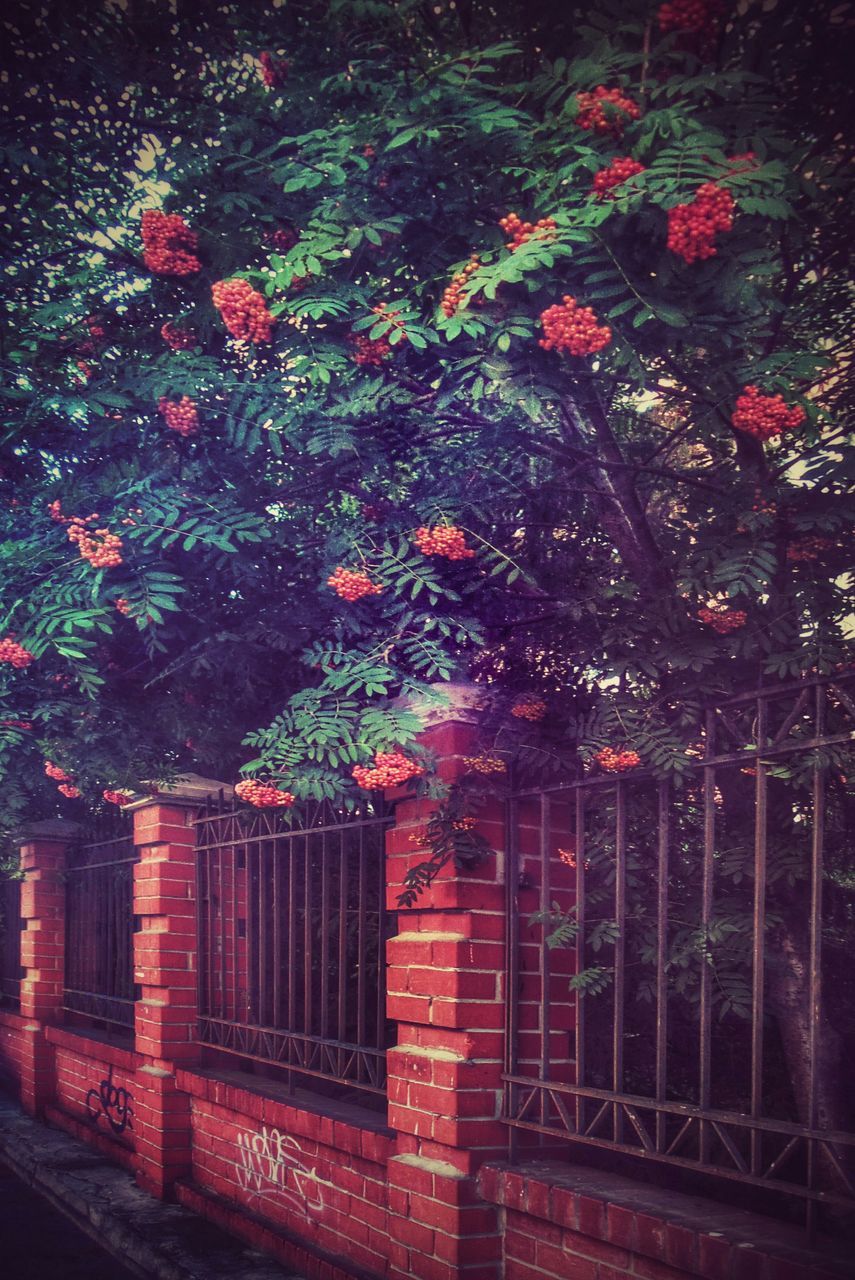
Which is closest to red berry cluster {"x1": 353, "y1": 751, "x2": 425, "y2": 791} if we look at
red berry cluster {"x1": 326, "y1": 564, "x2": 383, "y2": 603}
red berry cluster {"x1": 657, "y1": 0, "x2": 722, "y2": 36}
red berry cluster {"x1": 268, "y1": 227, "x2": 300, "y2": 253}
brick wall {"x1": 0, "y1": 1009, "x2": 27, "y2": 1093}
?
red berry cluster {"x1": 326, "y1": 564, "x2": 383, "y2": 603}

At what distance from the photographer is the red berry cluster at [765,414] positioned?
2.83m

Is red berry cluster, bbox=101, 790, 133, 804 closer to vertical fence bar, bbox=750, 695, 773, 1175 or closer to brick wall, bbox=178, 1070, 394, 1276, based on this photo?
brick wall, bbox=178, 1070, 394, 1276

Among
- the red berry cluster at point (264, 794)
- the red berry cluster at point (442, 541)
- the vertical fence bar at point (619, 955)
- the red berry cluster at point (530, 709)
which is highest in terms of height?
the red berry cluster at point (442, 541)

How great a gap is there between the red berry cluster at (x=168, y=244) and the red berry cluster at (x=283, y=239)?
269 millimetres

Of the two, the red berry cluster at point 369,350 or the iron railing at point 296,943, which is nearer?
the red berry cluster at point 369,350

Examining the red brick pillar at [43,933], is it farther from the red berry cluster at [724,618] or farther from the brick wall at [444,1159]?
the red berry cluster at [724,618]

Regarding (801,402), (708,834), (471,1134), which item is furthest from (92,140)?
(471,1134)

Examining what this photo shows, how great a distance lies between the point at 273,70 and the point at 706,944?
3.21 metres

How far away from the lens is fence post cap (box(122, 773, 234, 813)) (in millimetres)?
6668

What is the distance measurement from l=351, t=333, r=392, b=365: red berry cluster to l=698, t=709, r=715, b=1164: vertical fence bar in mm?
1580

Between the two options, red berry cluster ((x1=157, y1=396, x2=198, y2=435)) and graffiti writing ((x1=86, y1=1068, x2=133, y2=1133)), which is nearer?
Answer: red berry cluster ((x1=157, y1=396, x2=198, y2=435))

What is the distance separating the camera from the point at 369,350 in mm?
3537

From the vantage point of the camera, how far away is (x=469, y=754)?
4113 millimetres

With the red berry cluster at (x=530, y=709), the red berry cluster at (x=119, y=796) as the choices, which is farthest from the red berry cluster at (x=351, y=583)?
the red berry cluster at (x=119, y=796)
